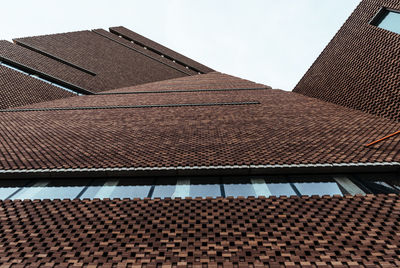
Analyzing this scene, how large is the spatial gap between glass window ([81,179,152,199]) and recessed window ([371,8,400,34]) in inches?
506

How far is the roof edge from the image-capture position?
222 inches

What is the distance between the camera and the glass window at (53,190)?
532cm

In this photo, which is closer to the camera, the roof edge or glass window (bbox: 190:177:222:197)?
glass window (bbox: 190:177:222:197)

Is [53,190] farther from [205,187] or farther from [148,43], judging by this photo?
[148,43]

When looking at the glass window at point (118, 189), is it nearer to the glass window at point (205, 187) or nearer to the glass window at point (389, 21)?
the glass window at point (205, 187)

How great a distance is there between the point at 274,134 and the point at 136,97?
9.32m

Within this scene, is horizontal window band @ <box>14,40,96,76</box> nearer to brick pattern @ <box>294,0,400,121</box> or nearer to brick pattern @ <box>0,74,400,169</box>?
brick pattern @ <box>0,74,400,169</box>

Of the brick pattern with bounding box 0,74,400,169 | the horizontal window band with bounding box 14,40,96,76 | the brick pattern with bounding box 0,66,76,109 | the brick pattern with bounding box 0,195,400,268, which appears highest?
the horizontal window band with bounding box 14,40,96,76

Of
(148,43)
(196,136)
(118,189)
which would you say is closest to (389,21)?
(196,136)

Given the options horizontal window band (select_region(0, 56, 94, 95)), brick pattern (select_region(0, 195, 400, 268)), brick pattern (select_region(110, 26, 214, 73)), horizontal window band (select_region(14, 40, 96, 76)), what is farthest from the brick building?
brick pattern (select_region(110, 26, 214, 73))

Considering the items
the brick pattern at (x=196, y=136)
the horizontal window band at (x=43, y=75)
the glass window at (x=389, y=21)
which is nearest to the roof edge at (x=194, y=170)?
the brick pattern at (x=196, y=136)

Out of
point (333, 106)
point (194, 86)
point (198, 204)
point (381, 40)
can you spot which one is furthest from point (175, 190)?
point (194, 86)

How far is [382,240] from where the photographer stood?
3.85 metres

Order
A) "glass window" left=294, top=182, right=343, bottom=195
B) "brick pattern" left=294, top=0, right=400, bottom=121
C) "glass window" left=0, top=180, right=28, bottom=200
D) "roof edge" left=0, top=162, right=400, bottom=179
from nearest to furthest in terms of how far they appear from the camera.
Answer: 1. "glass window" left=294, top=182, right=343, bottom=195
2. "glass window" left=0, top=180, right=28, bottom=200
3. "roof edge" left=0, top=162, right=400, bottom=179
4. "brick pattern" left=294, top=0, right=400, bottom=121
